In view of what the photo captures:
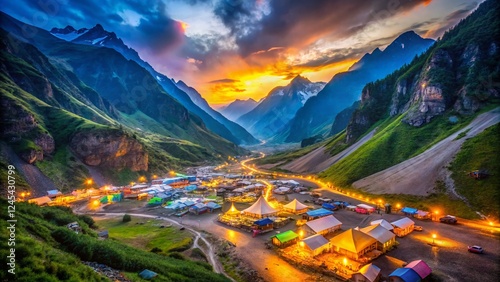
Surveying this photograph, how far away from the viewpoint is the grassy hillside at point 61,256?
1515 centimetres

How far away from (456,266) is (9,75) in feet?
661

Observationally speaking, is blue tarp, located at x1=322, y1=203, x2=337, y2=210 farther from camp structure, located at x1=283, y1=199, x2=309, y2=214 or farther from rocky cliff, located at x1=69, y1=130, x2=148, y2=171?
rocky cliff, located at x1=69, y1=130, x2=148, y2=171

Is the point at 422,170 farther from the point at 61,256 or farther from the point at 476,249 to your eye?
the point at 61,256

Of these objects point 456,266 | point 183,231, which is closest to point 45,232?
point 183,231

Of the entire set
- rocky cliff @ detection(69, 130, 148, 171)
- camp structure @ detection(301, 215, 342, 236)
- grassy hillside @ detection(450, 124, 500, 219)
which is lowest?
camp structure @ detection(301, 215, 342, 236)

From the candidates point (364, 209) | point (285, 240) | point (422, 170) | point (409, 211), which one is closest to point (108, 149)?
point (285, 240)

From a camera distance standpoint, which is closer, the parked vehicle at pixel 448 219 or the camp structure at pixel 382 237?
the camp structure at pixel 382 237

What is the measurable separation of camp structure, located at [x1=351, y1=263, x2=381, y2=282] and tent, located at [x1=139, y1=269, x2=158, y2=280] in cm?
2548

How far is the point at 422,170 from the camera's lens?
79812 millimetres

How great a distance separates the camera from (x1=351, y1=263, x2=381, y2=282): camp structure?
1298 inches

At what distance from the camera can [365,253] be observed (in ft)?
138

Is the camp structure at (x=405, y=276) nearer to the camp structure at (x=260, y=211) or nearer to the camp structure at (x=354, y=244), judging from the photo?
the camp structure at (x=354, y=244)

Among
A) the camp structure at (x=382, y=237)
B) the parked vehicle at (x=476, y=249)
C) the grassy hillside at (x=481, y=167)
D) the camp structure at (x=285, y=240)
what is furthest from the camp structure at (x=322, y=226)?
the grassy hillside at (x=481, y=167)

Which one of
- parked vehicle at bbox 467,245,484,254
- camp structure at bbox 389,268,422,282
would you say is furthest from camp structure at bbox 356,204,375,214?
camp structure at bbox 389,268,422,282
